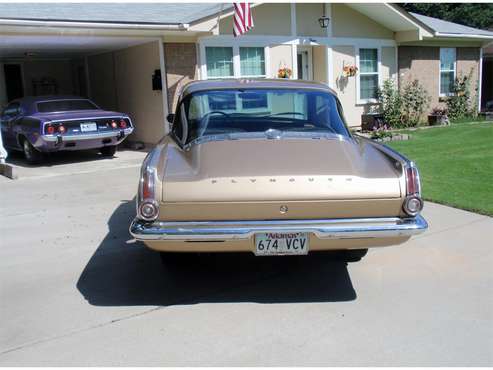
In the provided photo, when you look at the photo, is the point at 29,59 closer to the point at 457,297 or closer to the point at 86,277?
the point at 86,277

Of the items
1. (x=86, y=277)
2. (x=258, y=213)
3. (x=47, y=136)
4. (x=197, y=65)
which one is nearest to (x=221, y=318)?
(x=258, y=213)

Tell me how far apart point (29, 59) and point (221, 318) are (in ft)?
51.7

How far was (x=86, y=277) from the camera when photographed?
178 inches

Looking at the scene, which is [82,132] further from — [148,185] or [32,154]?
[148,185]

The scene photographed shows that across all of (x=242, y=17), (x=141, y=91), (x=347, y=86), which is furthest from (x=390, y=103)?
(x=141, y=91)

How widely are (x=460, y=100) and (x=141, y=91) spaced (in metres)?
11.3

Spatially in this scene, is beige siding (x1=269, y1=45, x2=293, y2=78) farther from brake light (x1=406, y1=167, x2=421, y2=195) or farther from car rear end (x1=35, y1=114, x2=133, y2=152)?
brake light (x1=406, y1=167, x2=421, y2=195)

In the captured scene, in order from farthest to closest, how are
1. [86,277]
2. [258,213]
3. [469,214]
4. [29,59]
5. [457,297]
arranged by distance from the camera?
[29,59] → [469,214] → [86,277] → [457,297] → [258,213]

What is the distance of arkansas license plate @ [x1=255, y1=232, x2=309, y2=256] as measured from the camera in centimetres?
363

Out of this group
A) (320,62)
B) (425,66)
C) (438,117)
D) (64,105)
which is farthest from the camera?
(425,66)

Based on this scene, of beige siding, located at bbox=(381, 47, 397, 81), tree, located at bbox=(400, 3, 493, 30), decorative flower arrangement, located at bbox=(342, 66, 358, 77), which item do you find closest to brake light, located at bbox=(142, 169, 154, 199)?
decorative flower arrangement, located at bbox=(342, 66, 358, 77)

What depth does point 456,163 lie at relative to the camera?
9.38 meters

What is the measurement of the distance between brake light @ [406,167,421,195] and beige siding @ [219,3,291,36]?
32.8 feet

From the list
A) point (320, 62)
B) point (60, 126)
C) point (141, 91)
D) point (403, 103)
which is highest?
point (320, 62)
